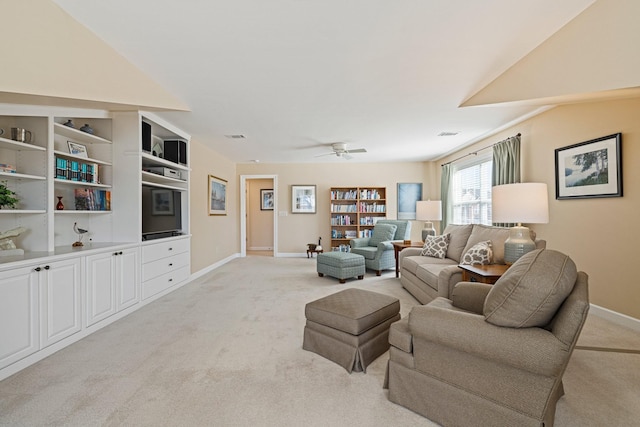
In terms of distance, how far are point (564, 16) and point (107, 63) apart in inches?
135

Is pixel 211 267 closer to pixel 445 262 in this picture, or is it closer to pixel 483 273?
pixel 445 262

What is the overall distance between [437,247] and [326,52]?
289 cm

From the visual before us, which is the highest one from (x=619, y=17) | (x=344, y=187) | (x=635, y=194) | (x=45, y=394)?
(x=619, y=17)

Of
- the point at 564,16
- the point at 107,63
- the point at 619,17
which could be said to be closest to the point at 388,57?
the point at 564,16

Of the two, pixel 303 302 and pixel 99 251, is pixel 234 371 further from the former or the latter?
pixel 99 251

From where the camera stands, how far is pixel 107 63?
7.74 ft

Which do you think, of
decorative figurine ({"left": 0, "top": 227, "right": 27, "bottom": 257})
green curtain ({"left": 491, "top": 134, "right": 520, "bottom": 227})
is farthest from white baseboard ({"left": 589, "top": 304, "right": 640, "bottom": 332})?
decorative figurine ({"left": 0, "top": 227, "right": 27, "bottom": 257})

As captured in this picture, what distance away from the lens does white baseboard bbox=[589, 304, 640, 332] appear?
8.66 ft

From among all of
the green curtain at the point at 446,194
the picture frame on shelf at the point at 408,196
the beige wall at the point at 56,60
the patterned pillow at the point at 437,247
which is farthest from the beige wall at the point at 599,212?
the beige wall at the point at 56,60

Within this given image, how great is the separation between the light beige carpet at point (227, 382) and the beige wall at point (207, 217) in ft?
7.11

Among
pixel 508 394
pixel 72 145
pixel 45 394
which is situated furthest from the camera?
pixel 72 145

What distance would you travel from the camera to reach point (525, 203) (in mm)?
2689

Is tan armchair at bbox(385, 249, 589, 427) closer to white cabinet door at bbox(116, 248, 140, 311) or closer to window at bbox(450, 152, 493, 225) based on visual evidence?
white cabinet door at bbox(116, 248, 140, 311)

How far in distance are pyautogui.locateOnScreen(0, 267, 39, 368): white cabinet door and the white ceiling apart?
184cm
